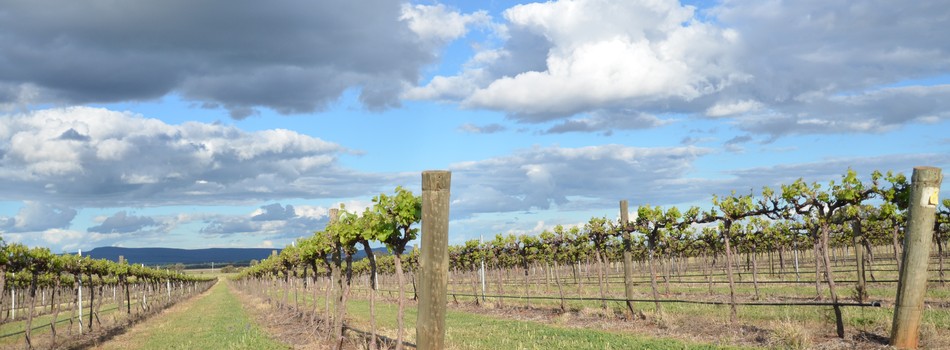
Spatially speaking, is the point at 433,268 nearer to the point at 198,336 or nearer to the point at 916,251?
the point at 916,251

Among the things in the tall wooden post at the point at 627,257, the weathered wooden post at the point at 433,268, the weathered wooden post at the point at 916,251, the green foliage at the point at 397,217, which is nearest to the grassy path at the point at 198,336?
the green foliage at the point at 397,217

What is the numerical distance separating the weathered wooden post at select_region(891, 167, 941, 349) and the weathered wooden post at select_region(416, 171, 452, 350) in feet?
33.0

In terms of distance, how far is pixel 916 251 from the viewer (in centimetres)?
1215

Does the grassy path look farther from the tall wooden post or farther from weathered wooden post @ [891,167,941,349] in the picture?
weathered wooden post @ [891,167,941,349]

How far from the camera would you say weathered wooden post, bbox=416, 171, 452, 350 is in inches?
275

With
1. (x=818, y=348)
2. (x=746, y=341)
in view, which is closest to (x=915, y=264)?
(x=818, y=348)

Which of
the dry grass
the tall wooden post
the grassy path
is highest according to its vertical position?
the tall wooden post

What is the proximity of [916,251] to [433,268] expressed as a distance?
1028 cm

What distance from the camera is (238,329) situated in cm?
2633

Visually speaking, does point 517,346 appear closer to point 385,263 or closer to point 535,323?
point 535,323

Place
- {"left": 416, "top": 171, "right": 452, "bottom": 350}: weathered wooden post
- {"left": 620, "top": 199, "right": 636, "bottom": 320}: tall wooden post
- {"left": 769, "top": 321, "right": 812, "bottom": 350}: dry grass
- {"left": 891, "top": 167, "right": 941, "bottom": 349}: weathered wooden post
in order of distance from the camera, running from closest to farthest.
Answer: {"left": 416, "top": 171, "right": 452, "bottom": 350}: weathered wooden post
{"left": 891, "top": 167, "right": 941, "bottom": 349}: weathered wooden post
{"left": 769, "top": 321, "right": 812, "bottom": 350}: dry grass
{"left": 620, "top": 199, "right": 636, "bottom": 320}: tall wooden post

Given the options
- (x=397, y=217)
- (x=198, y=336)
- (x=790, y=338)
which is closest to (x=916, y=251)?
(x=790, y=338)

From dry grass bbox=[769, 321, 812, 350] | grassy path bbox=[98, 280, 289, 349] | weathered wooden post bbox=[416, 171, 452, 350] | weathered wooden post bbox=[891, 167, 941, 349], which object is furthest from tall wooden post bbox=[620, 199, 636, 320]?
weathered wooden post bbox=[416, 171, 452, 350]

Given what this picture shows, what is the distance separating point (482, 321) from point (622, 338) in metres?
9.11
